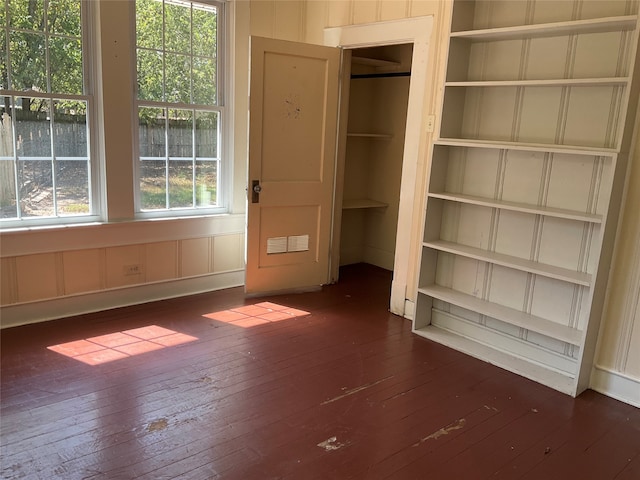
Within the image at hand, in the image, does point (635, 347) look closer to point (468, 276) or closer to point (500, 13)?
point (468, 276)

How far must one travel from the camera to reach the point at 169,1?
4035 mm

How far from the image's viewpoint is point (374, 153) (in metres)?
5.74

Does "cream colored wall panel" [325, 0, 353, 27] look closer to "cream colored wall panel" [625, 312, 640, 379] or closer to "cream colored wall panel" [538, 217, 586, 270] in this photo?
"cream colored wall panel" [538, 217, 586, 270]

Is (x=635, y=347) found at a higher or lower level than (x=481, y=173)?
lower

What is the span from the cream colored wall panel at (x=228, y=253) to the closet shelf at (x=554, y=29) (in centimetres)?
250

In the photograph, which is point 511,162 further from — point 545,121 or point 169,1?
point 169,1

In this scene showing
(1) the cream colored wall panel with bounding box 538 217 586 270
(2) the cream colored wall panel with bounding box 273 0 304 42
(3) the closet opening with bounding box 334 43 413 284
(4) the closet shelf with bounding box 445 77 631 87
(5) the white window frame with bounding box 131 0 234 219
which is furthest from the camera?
(3) the closet opening with bounding box 334 43 413 284

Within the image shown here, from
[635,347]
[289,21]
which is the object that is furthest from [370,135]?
[635,347]

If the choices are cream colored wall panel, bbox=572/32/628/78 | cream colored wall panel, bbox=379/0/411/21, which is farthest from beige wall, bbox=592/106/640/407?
cream colored wall panel, bbox=379/0/411/21

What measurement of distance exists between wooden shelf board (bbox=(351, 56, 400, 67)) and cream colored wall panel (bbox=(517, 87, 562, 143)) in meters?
2.16

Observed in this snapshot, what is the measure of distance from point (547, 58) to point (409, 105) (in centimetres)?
110

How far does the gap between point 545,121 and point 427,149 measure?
0.92 metres

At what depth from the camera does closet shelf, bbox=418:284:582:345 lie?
123 inches

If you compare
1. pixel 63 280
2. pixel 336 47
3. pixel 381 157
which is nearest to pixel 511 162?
pixel 336 47
